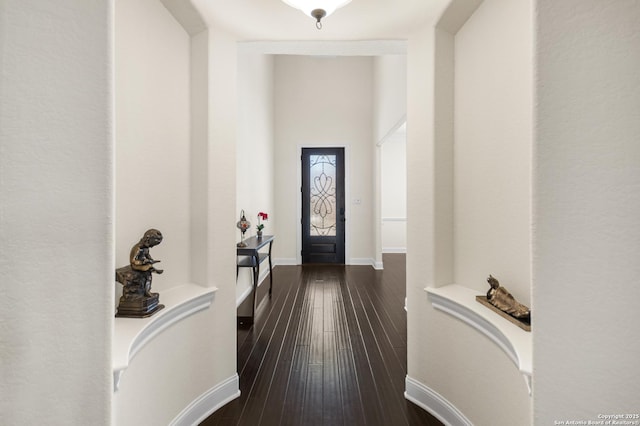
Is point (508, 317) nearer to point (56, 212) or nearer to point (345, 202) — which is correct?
point (56, 212)

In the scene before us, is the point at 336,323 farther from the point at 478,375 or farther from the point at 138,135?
the point at 138,135

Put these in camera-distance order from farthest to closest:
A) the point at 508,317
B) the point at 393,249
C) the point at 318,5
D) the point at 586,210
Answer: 1. the point at 393,249
2. the point at 318,5
3. the point at 508,317
4. the point at 586,210

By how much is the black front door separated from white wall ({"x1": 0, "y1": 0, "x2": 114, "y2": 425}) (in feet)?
16.6

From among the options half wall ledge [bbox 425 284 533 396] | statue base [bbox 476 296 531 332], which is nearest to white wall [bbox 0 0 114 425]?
half wall ledge [bbox 425 284 533 396]

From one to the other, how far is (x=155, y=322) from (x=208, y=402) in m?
0.75

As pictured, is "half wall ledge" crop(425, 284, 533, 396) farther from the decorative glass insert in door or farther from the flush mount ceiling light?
the decorative glass insert in door

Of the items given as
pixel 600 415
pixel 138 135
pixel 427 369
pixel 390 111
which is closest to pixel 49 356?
pixel 138 135

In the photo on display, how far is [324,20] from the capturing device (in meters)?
1.79

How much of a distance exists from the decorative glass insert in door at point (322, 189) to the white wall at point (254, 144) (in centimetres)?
81

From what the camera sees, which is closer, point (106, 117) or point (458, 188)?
point (106, 117)

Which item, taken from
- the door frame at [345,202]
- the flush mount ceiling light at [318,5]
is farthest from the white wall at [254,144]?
the flush mount ceiling light at [318,5]

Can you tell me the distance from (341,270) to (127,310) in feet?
14.2

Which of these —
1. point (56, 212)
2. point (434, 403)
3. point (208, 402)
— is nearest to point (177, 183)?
point (56, 212)

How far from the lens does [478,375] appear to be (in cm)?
140
